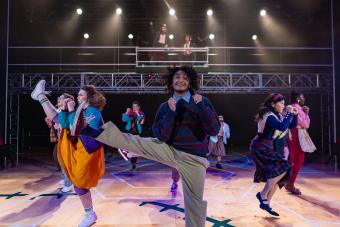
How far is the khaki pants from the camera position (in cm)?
226

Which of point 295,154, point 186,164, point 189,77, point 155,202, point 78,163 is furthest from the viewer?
point 295,154

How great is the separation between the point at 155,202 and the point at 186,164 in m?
2.28

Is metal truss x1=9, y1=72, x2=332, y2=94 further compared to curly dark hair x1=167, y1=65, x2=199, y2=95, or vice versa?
metal truss x1=9, y1=72, x2=332, y2=94

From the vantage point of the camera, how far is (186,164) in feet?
7.64

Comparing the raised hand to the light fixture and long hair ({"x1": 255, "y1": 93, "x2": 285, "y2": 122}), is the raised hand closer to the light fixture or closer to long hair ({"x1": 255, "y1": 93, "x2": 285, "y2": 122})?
long hair ({"x1": 255, "y1": 93, "x2": 285, "y2": 122})

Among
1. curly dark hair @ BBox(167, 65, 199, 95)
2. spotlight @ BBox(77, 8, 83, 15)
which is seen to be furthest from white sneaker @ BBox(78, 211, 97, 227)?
spotlight @ BBox(77, 8, 83, 15)

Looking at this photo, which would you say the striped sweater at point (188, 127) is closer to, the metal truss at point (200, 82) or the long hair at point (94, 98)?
the long hair at point (94, 98)

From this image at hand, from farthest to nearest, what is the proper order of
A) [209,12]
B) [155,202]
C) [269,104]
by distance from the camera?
1. [209,12]
2. [155,202]
3. [269,104]

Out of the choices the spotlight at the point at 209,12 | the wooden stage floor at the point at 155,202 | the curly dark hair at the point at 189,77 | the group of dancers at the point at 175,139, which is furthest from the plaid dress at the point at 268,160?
the spotlight at the point at 209,12

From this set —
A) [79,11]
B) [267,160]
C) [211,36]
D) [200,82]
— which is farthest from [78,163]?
[211,36]

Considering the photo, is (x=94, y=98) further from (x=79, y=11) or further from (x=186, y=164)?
(x=79, y=11)

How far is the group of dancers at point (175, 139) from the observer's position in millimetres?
2299

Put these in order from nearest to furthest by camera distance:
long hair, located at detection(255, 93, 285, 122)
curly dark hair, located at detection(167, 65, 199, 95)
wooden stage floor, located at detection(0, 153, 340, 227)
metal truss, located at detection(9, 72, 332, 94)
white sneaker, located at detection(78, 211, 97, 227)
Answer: curly dark hair, located at detection(167, 65, 199, 95), white sneaker, located at detection(78, 211, 97, 227), wooden stage floor, located at detection(0, 153, 340, 227), long hair, located at detection(255, 93, 285, 122), metal truss, located at detection(9, 72, 332, 94)

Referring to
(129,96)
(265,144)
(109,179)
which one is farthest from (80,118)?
(129,96)
